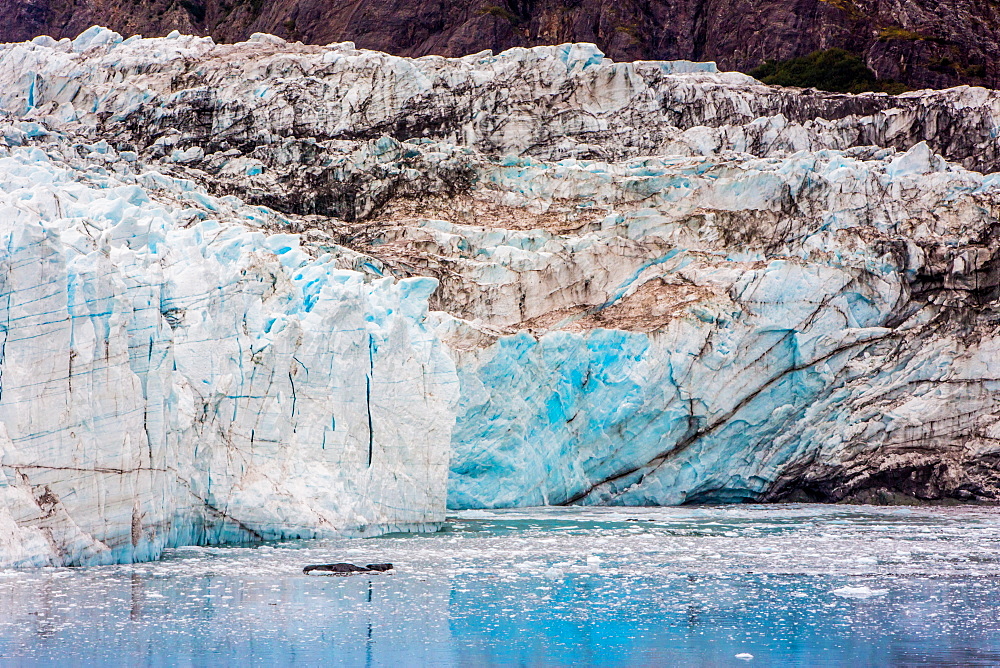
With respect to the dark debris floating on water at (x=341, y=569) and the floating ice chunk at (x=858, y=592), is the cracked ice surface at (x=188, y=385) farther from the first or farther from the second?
the floating ice chunk at (x=858, y=592)

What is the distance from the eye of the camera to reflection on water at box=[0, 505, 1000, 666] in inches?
354

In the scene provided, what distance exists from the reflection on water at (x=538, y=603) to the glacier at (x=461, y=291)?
121 centimetres

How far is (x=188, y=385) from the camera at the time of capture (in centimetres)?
1426

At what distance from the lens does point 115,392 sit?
12.4m

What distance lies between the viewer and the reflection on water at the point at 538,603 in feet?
29.5

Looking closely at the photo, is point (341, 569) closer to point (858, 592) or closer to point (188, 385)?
point (188, 385)

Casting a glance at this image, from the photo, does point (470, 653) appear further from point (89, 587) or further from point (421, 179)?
point (421, 179)

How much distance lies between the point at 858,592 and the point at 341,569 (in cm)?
506

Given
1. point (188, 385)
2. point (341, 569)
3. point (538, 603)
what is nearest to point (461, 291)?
point (188, 385)

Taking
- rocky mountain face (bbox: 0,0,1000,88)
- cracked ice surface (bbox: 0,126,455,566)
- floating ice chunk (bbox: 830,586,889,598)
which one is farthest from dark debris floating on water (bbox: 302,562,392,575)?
rocky mountain face (bbox: 0,0,1000,88)

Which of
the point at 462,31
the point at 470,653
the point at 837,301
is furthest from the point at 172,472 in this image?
the point at 462,31

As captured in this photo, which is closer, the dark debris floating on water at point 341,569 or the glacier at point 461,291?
the dark debris floating on water at point 341,569

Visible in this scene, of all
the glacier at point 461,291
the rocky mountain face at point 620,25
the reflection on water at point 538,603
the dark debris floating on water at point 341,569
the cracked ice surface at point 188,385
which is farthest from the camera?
the rocky mountain face at point 620,25

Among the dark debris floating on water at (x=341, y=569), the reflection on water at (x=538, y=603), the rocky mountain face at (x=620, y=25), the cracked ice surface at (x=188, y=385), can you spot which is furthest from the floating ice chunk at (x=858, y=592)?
the rocky mountain face at (x=620, y=25)
